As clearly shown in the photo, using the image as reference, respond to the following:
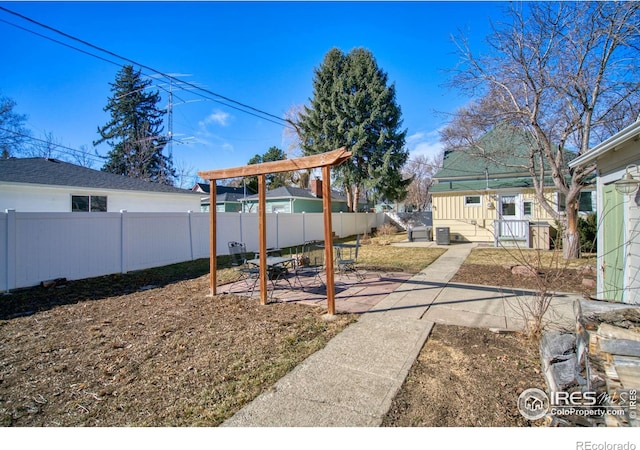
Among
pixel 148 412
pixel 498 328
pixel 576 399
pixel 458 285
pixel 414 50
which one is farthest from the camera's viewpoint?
pixel 414 50

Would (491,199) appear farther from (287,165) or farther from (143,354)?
(143,354)

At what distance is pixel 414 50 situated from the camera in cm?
1051

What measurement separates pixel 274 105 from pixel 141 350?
1389 centimetres

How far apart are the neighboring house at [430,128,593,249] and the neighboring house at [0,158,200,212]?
1428 cm

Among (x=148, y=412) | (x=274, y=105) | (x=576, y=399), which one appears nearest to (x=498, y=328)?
(x=576, y=399)

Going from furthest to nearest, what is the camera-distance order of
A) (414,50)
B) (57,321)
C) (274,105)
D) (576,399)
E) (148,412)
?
(274,105) < (414,50) < (57,321) < (148,412) < (576,399)

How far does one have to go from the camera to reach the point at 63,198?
11.9 metres

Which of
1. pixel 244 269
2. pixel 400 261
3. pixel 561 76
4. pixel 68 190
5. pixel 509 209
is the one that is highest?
pixel 561 76

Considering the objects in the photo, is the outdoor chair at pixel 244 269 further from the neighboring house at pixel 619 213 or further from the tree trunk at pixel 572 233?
the tree trunk at pixel 572 233

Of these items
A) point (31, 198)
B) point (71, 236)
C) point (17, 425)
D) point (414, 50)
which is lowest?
point (17, 425)

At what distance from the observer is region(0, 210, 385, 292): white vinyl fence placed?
6.46 m

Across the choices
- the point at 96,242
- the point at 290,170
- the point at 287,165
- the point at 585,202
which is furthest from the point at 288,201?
the point at 287,165

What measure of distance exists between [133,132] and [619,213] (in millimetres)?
38540
